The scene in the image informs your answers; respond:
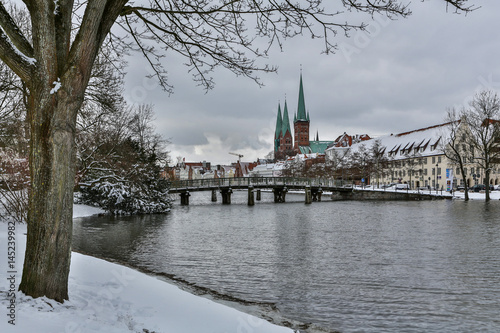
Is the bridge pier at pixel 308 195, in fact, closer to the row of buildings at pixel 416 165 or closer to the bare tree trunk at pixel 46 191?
the row of buildings at pixel 416 165

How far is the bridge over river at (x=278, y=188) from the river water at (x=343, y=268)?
1234 inches

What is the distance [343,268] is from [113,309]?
9746mm

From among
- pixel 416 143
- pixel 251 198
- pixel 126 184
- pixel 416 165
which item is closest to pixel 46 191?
pixel 126 184

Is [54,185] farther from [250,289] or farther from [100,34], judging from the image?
[250,289]

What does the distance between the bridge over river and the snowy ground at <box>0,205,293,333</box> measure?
147 ft

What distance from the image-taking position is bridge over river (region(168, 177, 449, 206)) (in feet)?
188

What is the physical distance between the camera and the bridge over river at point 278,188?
188ft

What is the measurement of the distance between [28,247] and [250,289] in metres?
7.03

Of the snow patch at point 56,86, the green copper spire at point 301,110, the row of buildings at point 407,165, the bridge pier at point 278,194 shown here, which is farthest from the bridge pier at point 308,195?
the green copper spire at point 301,110

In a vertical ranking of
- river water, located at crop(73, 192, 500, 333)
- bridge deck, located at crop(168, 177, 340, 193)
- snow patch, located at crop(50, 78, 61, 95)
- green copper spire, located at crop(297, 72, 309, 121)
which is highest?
green copper spire, located at crop(297, 72, 309, 121)

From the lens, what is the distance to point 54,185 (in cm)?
536

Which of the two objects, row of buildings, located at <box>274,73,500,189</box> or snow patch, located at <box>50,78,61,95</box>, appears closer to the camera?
snow patch, located at <box>50,78,61,95</box>

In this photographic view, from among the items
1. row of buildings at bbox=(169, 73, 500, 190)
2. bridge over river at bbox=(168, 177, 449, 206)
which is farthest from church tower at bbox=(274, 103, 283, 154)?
bridge over river at bbox=(168, 177, 449, 206)

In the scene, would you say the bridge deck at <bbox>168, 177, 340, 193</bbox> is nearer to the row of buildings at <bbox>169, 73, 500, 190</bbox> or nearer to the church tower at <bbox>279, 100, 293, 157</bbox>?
the row of buildings at <bbox>169, 73, 500, 190</bbox>
